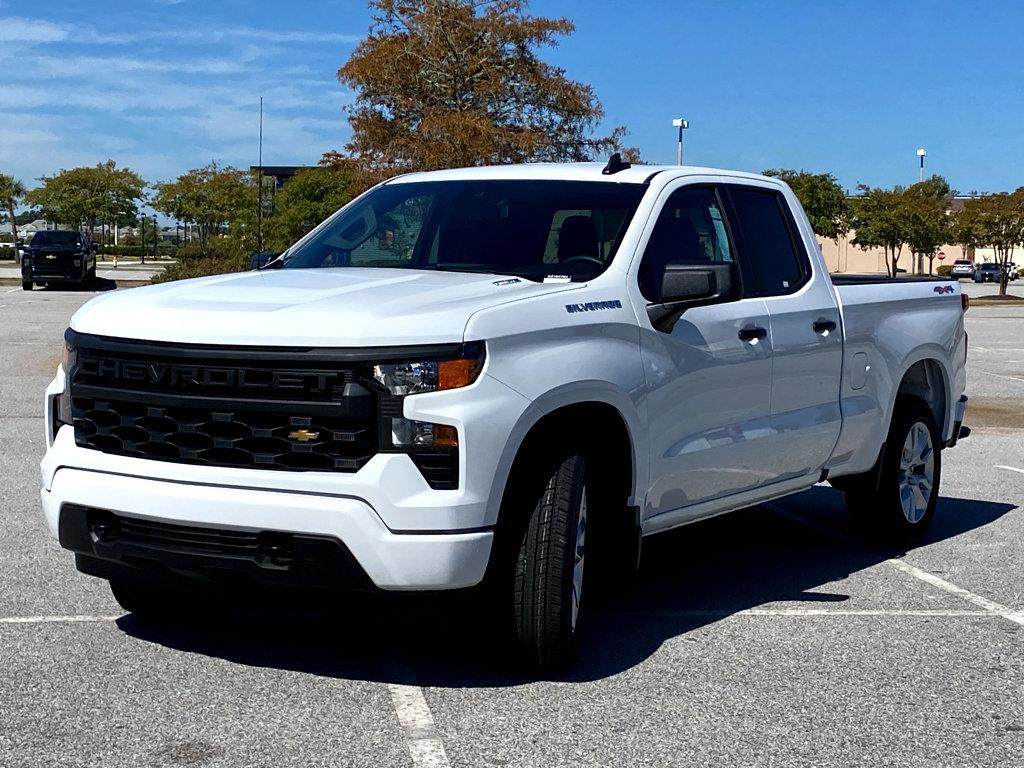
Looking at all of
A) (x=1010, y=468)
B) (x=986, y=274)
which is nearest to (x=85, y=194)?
(x=986, y=274)

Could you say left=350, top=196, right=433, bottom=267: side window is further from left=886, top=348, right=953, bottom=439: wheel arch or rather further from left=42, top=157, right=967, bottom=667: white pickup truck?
left=886, top=348, right=953, bottom=439: wheel arch

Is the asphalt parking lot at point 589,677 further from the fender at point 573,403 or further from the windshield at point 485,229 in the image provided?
the windshield at point 485,229

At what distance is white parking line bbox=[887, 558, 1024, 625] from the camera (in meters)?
6.45

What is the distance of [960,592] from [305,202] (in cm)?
4019

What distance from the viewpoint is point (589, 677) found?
5.32 m

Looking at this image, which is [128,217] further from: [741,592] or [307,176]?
[741,592]

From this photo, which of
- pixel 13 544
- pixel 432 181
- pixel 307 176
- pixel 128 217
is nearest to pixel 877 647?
pixel 432 181

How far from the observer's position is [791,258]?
283 inches

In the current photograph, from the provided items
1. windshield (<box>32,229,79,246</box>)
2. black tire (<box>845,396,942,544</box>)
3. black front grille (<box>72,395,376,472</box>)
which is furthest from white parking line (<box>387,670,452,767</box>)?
windshield (<box>32,229,79,246</box>)

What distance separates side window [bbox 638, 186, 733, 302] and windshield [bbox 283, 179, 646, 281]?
0.50 ft

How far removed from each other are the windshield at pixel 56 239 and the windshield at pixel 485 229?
3629 cm

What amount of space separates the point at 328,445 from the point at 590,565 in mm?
1669

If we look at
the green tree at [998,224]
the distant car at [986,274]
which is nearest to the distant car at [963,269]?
the distant car at [986,274]

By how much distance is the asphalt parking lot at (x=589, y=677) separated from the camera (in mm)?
4523
